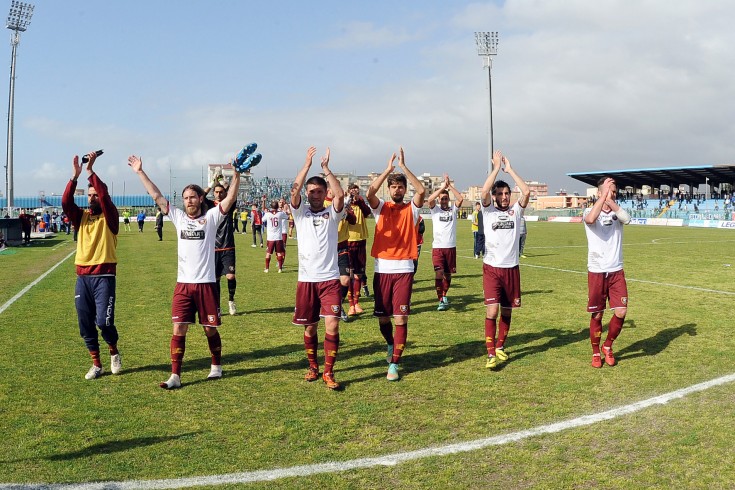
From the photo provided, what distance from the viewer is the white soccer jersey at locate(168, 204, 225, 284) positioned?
664 centimetres

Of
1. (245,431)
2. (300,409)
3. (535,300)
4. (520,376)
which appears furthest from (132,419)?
(535,300)

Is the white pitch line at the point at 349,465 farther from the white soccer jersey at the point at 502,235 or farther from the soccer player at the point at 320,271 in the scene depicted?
the white soccer jersey at the point at 502,235

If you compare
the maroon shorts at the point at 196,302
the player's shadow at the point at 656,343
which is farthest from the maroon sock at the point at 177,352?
the player's shadow at the point at 656,343

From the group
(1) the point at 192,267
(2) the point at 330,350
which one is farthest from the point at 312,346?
(1) the point at 192,267

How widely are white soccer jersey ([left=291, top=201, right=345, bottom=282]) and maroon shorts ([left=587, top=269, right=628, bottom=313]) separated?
10.6 ft

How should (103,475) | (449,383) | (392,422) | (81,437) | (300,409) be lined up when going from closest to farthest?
1. (103,475)
2. (81,437)
3. (392,422)
4. (300,409)
5. (449,383)

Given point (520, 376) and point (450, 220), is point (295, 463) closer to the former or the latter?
point (520, 376)

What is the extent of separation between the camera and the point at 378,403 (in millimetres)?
6078

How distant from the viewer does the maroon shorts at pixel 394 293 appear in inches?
270

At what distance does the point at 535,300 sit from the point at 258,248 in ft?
59.6

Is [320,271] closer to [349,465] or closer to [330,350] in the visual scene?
[330,350]

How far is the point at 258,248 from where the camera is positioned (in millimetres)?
28516

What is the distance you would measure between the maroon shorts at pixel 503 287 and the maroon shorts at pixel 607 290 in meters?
0.88

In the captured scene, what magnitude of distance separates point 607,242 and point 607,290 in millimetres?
593
